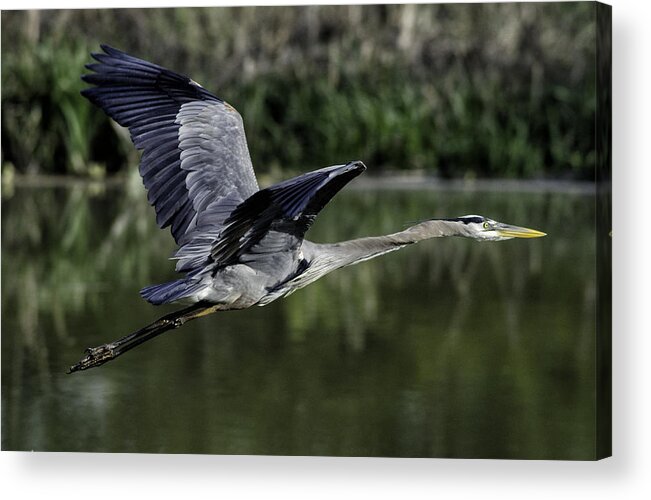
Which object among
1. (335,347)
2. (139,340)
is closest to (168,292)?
(139,340)

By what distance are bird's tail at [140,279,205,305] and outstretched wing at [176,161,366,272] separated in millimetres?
115

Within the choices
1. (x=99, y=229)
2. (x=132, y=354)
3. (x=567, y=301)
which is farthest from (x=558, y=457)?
(x=99, y=229)

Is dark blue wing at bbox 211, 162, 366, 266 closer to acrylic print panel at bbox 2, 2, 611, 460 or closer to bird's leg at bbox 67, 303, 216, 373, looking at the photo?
acrylic print panel at bbox 2, 2, 611, 460

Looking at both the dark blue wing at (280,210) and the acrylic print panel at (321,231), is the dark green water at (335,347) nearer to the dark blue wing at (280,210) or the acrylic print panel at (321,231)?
the acrylic print panel at (321,231)

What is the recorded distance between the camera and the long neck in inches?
215

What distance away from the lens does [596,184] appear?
5.50 meters

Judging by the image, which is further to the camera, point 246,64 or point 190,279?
point 246,64

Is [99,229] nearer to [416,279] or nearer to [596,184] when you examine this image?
[416,279]

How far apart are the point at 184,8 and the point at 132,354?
139 centimetres

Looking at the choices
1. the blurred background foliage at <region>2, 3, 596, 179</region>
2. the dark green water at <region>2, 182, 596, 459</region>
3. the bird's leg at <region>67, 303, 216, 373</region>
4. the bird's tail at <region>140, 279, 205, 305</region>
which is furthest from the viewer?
the blurred background foliage at <region>2, 3, 596, 179</region>

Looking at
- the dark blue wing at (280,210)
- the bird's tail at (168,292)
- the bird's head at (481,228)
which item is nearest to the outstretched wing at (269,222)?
the dark blue wing at (280,210)

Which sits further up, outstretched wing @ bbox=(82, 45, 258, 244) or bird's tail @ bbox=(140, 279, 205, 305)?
outstretched wing @ bbox=(82, 45, 258, 244)

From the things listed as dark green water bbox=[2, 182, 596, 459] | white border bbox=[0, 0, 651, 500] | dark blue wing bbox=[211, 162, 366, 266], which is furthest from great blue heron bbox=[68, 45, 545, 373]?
white border bbox=[0, 0, 651, 500]

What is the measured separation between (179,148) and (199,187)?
0.14 metres
